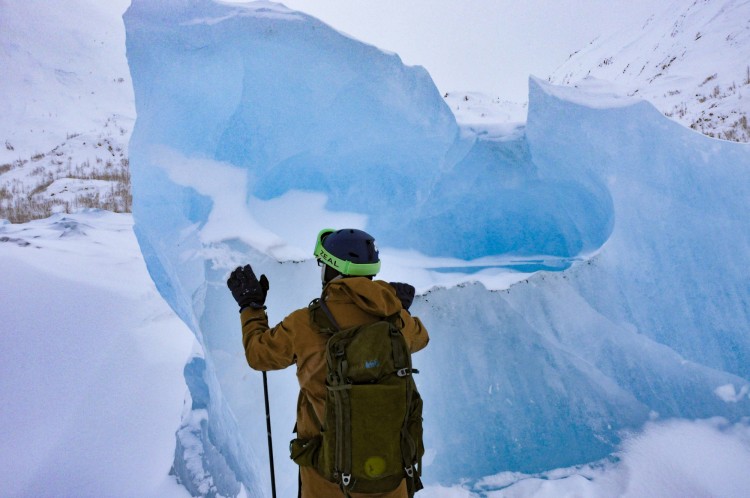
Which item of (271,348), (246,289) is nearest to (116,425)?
(246,289)

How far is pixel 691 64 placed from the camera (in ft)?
36.3

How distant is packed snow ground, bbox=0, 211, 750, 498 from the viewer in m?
2.47

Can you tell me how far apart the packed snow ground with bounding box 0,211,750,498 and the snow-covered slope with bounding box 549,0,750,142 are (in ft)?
8.50

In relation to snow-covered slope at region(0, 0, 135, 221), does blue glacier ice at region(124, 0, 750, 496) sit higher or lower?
lower

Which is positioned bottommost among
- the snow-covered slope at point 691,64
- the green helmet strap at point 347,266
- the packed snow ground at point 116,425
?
the packed snow ground at point 116,425

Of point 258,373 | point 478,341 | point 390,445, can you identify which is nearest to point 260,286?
point 390,445

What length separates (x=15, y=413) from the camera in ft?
9.18

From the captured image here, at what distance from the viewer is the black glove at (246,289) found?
164cm

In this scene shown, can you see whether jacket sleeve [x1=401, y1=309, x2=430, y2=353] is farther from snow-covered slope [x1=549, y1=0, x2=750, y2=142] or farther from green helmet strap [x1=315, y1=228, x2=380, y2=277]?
snow-covered slope [x1=549, y1=0, x2=750, y2=142]

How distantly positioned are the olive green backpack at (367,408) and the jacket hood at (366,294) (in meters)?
0.05

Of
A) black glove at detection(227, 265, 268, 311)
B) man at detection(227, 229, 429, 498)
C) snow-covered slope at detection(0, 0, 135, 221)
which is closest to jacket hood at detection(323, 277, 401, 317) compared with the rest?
man at detection(227, 229, 429, 498)

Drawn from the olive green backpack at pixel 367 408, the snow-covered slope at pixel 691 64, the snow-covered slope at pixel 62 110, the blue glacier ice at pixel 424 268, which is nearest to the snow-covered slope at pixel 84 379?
the blue glacier ice at pixel 424 268

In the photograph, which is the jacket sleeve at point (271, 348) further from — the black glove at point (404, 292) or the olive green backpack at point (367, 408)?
the black glove at point (404, 292)

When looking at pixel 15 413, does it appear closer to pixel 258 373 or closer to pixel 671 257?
pixel 258 373
